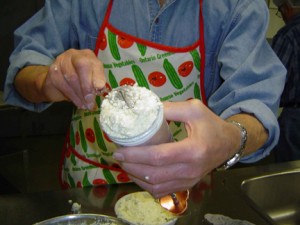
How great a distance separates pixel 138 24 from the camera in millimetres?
949

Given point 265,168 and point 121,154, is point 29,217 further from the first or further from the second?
point 265,168

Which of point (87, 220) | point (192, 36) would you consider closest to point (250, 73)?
point (192, 36)

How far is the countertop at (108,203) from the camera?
31.3 inches

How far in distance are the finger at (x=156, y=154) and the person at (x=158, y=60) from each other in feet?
0.69

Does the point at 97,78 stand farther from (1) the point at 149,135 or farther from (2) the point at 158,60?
(2) the point at 158,60

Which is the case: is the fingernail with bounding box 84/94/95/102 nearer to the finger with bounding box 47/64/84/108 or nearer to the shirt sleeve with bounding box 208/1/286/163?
the finger with bounding box 47/64/84/108

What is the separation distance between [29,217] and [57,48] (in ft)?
1.28

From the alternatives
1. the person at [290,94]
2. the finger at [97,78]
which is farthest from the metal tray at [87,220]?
the person at [290,94]

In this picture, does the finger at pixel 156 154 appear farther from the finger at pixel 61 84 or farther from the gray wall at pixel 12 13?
the gray wall at pixel 12 13

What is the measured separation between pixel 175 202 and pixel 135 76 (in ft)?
1.13

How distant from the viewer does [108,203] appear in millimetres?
837

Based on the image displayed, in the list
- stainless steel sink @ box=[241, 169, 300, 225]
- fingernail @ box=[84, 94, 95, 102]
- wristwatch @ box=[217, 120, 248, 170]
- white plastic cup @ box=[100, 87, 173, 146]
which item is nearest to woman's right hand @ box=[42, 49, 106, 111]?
fingernail @ box=[84, 94, 95, 102]

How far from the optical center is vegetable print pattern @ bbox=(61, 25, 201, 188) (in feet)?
3.12

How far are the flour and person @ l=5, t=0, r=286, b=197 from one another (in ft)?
0.67
